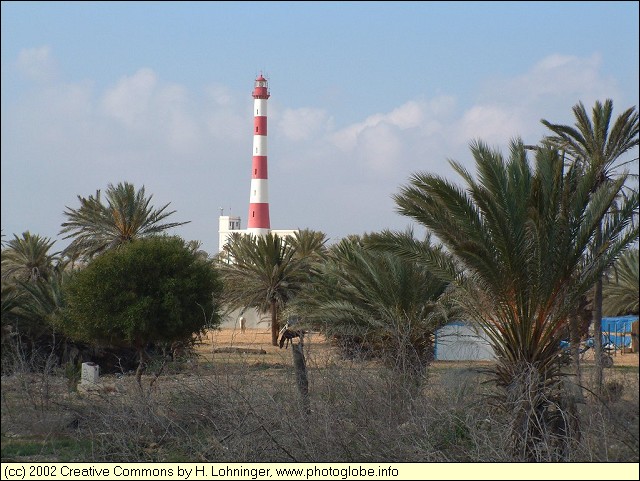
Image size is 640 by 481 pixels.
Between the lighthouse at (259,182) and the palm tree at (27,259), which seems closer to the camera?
the palm tree at (27,259)

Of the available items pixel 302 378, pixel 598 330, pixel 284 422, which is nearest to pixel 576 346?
pixel 598 330

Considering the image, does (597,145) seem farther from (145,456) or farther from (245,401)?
(145,456)

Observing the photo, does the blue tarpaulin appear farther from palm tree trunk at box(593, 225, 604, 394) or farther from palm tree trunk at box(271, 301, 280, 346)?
palm tree trunk at box(271, 301, 280, 346)

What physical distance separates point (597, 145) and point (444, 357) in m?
8.72

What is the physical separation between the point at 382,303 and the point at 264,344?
16930 millimetres

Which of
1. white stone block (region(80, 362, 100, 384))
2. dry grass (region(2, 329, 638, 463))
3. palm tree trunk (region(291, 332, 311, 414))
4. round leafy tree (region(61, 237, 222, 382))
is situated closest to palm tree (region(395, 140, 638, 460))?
dry grass (region(2, 329, 638, 463))

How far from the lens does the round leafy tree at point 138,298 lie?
58.1 ft

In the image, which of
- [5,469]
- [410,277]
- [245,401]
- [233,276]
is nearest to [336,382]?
[245,401]

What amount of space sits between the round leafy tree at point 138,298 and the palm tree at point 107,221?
707 centimetres

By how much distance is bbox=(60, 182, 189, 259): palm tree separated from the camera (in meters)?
26.1

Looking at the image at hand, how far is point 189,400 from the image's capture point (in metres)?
11.1

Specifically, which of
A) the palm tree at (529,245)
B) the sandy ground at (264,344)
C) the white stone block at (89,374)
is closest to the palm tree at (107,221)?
the sandy ground at (264,344)

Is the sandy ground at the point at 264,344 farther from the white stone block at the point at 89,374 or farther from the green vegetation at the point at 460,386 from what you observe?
the white stone block at the point at 89,374

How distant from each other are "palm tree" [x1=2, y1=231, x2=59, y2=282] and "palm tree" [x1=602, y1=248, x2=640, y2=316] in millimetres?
4759
